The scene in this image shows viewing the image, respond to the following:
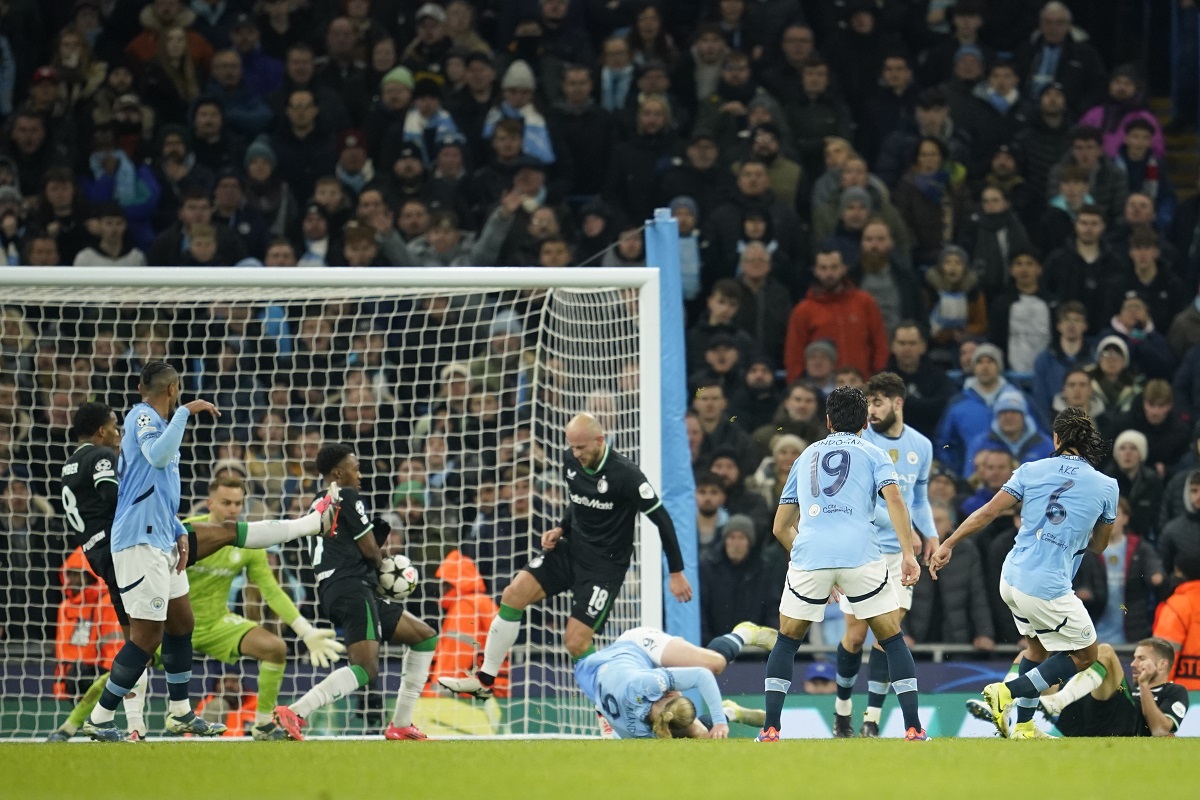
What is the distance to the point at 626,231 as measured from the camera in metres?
14.5

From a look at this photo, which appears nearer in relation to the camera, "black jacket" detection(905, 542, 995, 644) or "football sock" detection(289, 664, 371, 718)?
"football sock" detection(289, 664, 371, 718)

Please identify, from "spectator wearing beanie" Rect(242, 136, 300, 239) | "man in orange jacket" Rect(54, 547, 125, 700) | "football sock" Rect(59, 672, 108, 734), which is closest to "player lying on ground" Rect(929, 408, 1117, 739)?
"football sock" Rect(59, 672, 108, 734)

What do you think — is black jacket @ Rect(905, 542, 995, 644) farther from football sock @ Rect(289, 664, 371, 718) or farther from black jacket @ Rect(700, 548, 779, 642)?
football sock @ Rect(289, 664, 371, 718)

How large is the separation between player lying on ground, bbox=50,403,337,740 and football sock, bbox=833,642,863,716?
3058 millimetres

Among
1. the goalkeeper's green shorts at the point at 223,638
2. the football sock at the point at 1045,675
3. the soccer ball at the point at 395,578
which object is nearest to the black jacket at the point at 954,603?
the football sock at the point at 1045,675

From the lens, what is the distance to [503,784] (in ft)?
21.2

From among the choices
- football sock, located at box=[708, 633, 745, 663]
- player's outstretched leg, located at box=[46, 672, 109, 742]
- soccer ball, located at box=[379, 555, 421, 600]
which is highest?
soccer ball, located at box=[379, 555, 421, 600]

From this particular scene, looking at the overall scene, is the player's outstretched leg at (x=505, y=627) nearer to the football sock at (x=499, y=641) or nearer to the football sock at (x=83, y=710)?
the football sock at (x=499, y=641)

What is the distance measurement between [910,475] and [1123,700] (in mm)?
1904

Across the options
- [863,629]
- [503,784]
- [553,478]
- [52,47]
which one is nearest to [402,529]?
[553,478]

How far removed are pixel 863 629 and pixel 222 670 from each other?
475 cm

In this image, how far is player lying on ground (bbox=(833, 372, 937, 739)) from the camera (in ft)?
32.3

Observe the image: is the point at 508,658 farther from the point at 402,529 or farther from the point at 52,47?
the point at 52,47

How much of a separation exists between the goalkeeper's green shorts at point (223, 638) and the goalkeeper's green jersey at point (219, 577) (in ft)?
0.19
